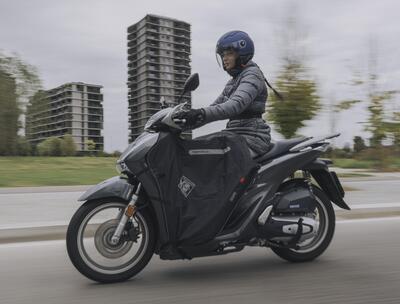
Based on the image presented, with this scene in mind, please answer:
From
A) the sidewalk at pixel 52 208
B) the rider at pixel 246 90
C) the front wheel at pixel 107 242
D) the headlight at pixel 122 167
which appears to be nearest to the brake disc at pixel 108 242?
the front wheel at pixel 107 242

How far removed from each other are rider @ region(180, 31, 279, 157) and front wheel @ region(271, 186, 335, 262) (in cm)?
74

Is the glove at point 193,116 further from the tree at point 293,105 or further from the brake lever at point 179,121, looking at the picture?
the tree at point 293,105

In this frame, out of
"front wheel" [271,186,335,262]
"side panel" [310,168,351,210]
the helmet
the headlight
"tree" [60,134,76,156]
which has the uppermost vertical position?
"tree" [60,134,76,156]

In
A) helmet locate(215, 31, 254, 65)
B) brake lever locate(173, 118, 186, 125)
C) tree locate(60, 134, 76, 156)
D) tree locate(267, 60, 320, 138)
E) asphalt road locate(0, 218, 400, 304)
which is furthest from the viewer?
tree locate(60, 134, 76, 156)

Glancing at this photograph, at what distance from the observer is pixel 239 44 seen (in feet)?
13.6

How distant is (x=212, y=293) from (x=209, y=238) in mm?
430

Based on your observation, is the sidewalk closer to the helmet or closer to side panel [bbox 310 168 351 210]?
side panel [bbox 310 168 351 210]

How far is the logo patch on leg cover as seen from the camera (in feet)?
12.7

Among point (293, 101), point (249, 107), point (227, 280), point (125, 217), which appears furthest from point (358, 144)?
point (125, 217)

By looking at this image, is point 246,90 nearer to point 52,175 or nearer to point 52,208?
point 52,208

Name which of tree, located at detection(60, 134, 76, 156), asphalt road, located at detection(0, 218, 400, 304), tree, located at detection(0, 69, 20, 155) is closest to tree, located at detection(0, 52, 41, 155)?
tree, located at detection(0, 69, 20, 155)

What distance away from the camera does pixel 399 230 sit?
19.9ft

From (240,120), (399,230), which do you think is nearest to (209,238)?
(240,120)

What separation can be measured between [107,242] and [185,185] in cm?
70
